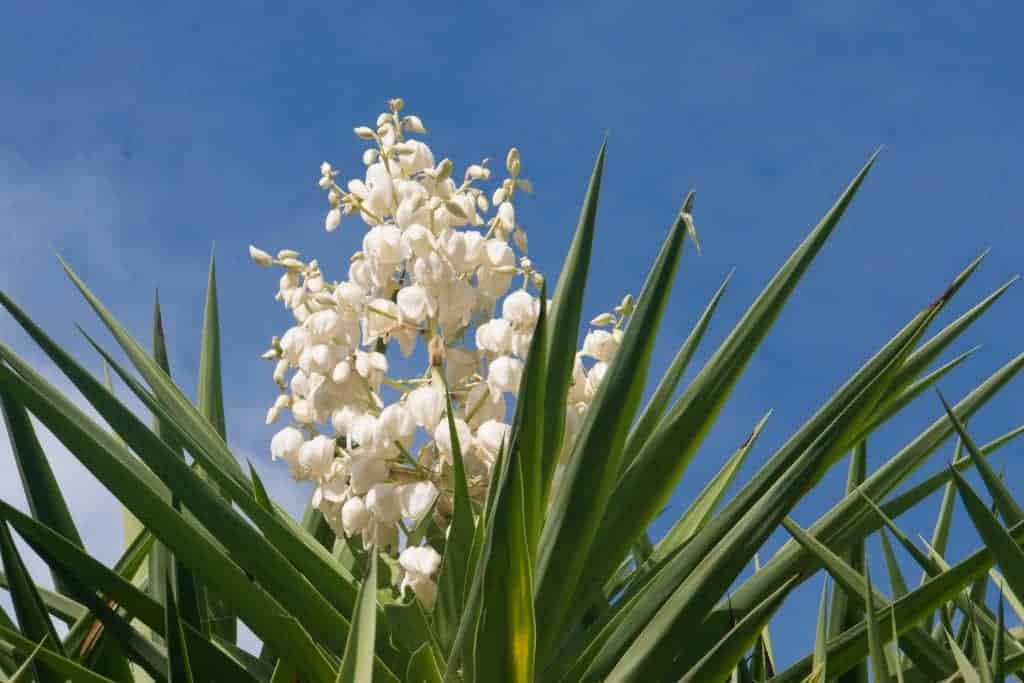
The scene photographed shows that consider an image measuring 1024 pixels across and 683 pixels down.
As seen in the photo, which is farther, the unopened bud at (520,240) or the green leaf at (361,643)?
the unopened bud at (520,240)

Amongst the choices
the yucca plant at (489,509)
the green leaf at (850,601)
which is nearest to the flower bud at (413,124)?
the yucca plant at (489,509)

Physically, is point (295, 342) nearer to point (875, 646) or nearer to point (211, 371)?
point (211, 371)

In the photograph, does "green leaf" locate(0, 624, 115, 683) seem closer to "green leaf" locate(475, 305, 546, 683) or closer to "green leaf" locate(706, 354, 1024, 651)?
"green leaf" locate(475, 305, 546, 683)

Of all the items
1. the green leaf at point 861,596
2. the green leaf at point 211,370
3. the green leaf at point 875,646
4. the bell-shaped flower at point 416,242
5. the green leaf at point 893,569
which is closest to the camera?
the green leaf at point 875,646

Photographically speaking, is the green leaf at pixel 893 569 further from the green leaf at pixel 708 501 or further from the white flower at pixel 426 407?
the white flower at pixel 426 407

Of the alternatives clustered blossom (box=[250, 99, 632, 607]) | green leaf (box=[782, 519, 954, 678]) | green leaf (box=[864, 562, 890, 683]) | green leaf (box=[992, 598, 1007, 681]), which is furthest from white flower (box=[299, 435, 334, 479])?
green leaf (box=[992, 598, 1007, 681])

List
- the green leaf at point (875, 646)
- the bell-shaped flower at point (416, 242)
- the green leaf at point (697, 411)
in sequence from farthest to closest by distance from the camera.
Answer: the bell-shaped flower at point (416, 242) → the green leaf at point (697, 411) → the green leaf at point (875, 646)

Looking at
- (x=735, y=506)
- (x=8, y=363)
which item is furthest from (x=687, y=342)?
(x=8, y=363)
